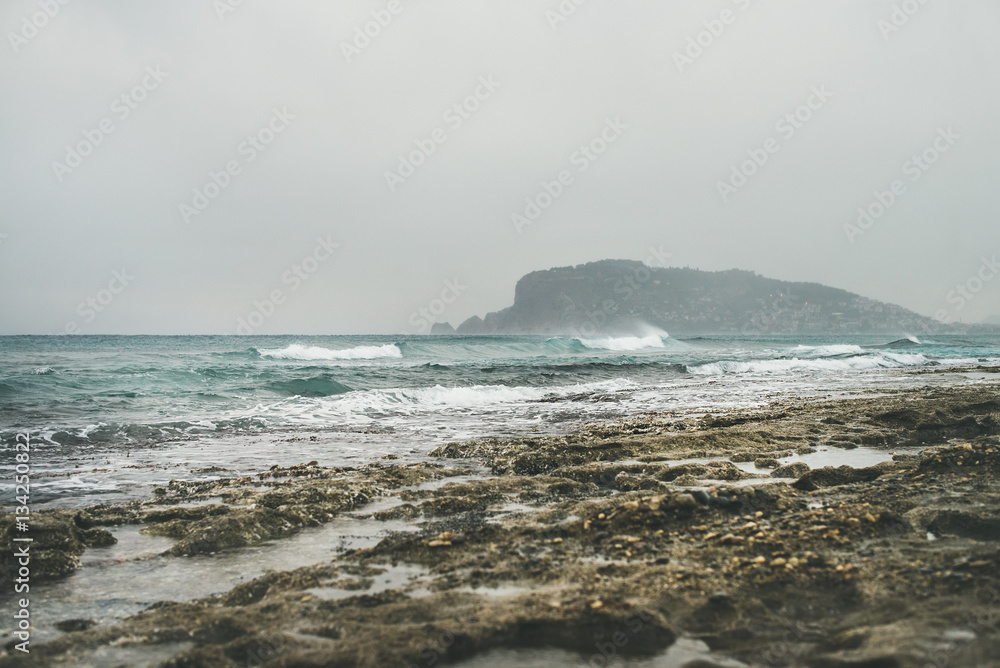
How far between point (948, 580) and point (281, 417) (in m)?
11.5

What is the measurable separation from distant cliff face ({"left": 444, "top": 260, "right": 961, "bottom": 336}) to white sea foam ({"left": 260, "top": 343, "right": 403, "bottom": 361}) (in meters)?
79.0

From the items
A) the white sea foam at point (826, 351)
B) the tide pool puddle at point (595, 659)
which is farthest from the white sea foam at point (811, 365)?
the tide pool puddle at point (595, 659)

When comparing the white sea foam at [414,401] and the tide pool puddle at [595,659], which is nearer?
the tide pool puddle at [595,659]

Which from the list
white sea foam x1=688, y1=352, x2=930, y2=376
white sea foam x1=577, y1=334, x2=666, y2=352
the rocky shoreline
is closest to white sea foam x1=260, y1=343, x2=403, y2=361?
white sea foam x1=577, y1=334, x2=666, y2=352

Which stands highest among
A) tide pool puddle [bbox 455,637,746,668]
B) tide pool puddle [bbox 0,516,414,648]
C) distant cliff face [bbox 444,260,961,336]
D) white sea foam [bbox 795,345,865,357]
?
distant cliff face [bbox 444,260,961,336]

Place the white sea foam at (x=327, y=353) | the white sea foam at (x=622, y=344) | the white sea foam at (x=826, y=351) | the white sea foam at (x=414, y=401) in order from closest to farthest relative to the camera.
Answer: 1. the white sea foam at (x=414, y=401)
2. the white sea foam at (x=327, y=353)
3. the white sea foam at (x=826, y=351)
4. the white sea foam at (x=622, y=344)

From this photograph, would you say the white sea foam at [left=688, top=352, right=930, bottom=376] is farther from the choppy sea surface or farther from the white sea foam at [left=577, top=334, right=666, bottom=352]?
the white sea foam at [left=577, top=334, right=666, bottom=352]

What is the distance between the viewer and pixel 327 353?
3934cm

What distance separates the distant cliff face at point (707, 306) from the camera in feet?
402

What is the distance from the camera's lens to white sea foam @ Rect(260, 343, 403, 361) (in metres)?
35.9

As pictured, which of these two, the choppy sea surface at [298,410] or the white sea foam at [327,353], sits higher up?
the white sea foam at [327,353]

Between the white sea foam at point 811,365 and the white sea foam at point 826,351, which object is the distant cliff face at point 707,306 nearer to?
the white sea foam at point 826,351

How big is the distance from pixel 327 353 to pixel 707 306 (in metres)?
106

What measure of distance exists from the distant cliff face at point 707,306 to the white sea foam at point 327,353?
79010 millimetres
